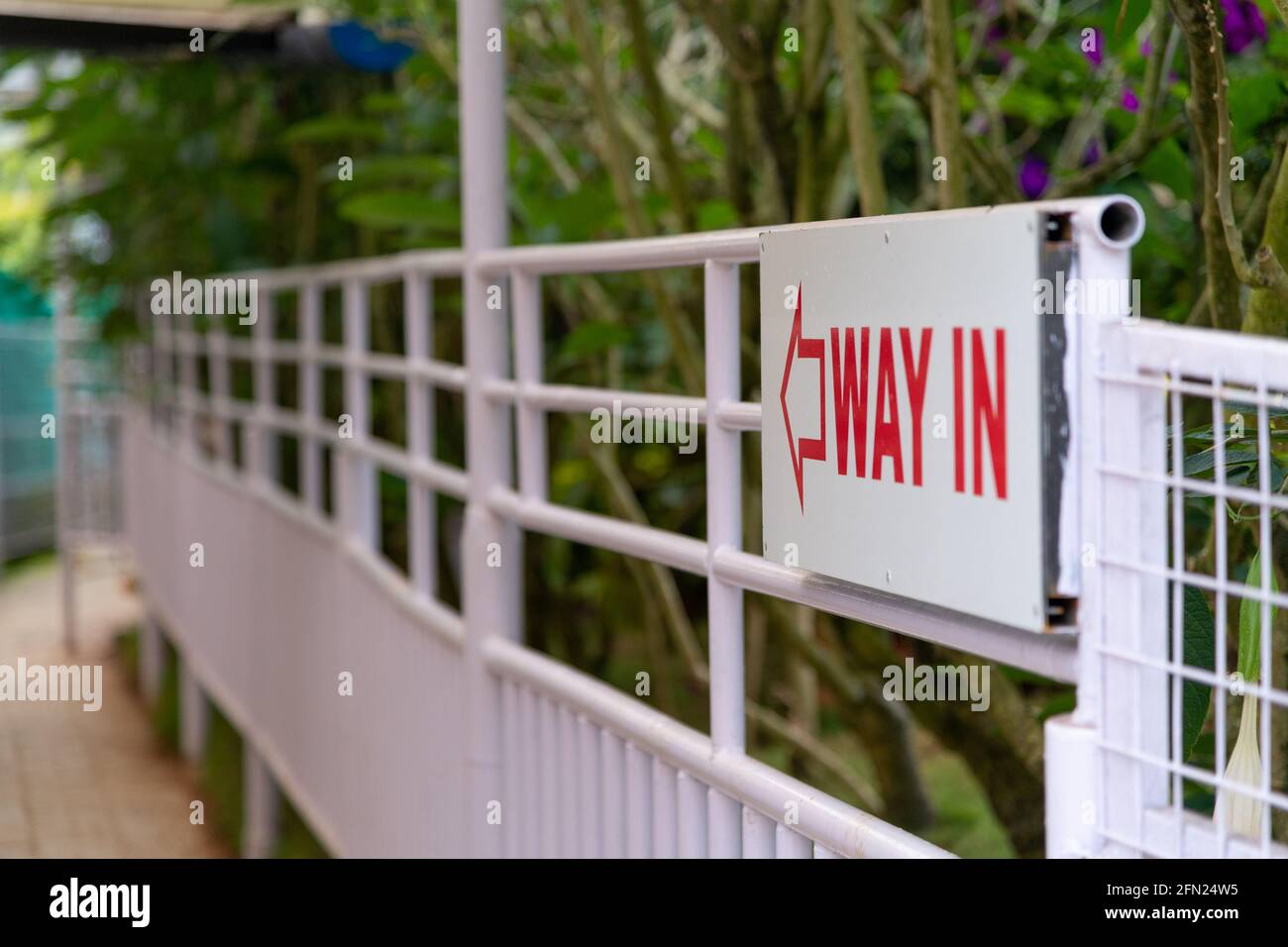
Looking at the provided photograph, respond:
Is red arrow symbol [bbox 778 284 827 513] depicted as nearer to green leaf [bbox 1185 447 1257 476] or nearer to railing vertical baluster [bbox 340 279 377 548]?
green leaf [bbox 1185 447 1257 476]

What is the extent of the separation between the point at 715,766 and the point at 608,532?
0.42 meters

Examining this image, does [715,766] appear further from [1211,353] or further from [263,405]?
[263,405]

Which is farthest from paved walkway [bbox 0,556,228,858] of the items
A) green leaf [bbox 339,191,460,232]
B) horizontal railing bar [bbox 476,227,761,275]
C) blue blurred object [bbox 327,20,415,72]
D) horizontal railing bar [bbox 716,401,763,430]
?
horizontal railing bar [bbox 716,401,763,430]

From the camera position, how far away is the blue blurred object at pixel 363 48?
488 cm

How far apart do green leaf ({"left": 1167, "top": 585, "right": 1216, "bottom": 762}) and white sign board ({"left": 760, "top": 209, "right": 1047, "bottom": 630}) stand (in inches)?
7.8

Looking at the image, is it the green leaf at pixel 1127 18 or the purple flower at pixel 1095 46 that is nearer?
the green leaf at pixel 1127 18

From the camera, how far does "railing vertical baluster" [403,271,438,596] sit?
3422mm

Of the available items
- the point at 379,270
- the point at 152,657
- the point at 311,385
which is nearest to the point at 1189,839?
the point at 379,270

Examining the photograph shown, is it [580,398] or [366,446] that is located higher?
[580,398]

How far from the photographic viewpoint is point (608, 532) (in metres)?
2.23

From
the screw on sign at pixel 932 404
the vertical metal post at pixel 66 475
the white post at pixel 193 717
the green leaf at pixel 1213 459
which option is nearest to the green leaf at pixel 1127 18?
the screw on sign at pixel 932 404

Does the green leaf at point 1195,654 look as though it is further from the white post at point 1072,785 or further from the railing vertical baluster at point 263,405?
the railing vertical baluster at point 263,405

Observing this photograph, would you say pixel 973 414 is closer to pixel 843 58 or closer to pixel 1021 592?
pixel 1021 592
